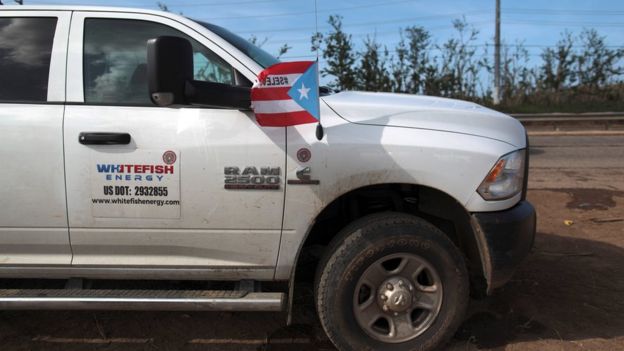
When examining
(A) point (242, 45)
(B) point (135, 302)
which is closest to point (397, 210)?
(A) point (242, 45)

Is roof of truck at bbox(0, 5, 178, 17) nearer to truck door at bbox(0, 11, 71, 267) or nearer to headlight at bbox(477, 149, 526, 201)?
truck door at bbox(0, 11, 71, 267)

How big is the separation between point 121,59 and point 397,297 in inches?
84.0

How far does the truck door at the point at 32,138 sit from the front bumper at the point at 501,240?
238 centimetres

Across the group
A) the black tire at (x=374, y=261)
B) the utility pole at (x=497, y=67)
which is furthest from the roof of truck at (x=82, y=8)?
the utility pole at (x=497, y=67)

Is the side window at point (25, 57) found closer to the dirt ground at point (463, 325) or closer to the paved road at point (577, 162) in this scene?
the dirt ground at point (463, 325)

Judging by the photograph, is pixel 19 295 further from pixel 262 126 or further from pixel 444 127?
pixel 444 127

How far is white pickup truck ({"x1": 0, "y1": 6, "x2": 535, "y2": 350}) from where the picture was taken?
2.92 m

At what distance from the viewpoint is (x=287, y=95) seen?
9.21 ft

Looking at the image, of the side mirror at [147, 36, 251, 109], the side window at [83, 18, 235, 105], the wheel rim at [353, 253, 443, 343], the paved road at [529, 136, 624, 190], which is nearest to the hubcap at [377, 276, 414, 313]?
the wheel rim at [353, 253, 443, 343]

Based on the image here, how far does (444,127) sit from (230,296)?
5.14ft

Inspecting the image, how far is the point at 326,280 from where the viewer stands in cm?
303

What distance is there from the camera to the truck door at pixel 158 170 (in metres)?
2.92

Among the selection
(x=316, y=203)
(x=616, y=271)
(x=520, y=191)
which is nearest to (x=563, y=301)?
(x=616, y=271)

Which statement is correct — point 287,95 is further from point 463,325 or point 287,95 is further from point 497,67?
point 497,67
